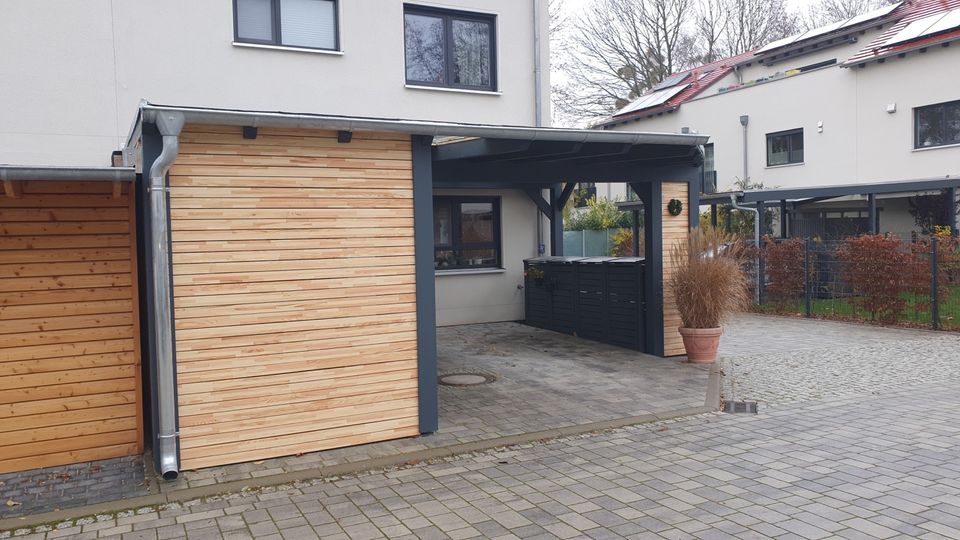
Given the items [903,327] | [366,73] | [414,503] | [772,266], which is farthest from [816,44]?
[414,503]

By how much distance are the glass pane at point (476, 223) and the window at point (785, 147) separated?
11811mm

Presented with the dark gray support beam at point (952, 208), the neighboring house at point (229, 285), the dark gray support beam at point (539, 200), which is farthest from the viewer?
the dark gray support beam at point (952, 208)

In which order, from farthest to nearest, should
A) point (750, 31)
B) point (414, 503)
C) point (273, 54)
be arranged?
point (750, 31) < point (273, 54) < point (414, 503)

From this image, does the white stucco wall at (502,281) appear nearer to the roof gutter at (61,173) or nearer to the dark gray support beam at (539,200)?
the dark gray support beam at (539,200)

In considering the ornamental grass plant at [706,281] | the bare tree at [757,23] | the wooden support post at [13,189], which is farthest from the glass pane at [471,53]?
the bare tree at [757,23]

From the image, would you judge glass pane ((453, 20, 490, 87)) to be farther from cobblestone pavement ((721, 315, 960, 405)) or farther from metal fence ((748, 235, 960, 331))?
metal fence ((748, 235, 960, 331))

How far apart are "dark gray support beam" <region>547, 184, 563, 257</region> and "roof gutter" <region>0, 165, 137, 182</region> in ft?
31.5

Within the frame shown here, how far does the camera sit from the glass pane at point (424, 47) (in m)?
12.8

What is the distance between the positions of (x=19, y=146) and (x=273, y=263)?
587 cm

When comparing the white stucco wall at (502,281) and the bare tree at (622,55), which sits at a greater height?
the bare tree at (622,55)

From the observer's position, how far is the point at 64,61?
33.4 feet

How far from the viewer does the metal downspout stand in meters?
5.59

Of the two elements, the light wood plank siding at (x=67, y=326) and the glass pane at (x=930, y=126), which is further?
the glass pane at (x=930, y=126)

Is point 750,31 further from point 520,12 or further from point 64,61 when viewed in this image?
point 64,61
